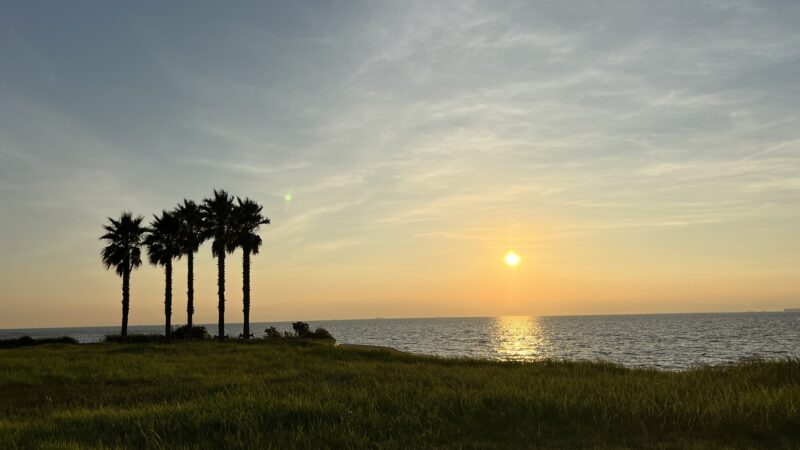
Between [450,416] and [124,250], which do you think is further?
[124,250]

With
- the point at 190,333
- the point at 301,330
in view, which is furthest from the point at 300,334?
the point at 190,333

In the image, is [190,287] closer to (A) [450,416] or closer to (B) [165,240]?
(B) [165,240]

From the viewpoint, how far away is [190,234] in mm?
56562

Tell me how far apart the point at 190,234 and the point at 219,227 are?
2.94m

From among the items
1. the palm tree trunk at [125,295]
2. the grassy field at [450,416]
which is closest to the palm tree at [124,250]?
the palm tree trunk at [125,295]

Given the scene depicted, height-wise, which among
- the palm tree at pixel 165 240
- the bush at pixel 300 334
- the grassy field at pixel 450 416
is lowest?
the bush at pixel 300 334

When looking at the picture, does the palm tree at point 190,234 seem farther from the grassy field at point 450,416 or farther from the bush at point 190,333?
the grassy field at point 450,416

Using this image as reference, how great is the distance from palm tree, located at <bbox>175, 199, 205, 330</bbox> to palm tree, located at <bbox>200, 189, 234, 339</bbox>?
2.50 ft

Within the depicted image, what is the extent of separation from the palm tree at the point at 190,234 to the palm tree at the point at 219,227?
76 centimetres

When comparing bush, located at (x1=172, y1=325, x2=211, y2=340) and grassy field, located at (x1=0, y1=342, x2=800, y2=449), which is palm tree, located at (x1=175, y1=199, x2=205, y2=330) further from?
grassy field, located at (x1=0, y1=342, x2=800, y2=449)

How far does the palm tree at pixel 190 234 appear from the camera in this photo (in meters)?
55.6

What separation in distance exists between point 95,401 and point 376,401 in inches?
408

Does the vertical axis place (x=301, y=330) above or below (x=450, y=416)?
below

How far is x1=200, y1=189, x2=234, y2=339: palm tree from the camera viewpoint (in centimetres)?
5472
